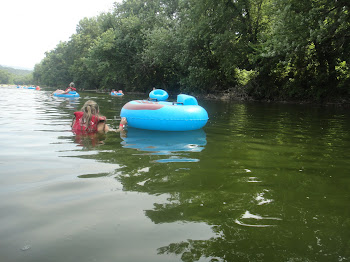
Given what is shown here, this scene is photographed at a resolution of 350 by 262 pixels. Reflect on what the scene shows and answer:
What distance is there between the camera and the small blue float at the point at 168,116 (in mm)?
6645

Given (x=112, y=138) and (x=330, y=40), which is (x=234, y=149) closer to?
(x=112, y=138)

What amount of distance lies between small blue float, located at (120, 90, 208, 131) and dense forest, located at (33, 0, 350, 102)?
7.28 meters

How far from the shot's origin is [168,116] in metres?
6.62

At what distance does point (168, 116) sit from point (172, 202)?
406 cm

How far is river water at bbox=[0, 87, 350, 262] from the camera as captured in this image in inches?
76.9

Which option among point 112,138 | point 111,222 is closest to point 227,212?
point 111,222

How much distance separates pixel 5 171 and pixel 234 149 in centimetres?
365

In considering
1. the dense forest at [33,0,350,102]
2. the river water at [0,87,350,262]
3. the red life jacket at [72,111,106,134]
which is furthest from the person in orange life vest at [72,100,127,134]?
the dense forest at [33,0,350,102]

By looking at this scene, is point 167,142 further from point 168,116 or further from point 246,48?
point 246,48

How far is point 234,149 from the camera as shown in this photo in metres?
5.02

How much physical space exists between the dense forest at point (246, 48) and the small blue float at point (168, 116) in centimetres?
728

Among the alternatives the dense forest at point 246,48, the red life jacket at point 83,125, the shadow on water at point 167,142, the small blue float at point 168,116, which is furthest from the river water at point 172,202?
the dense forest at point 246,48

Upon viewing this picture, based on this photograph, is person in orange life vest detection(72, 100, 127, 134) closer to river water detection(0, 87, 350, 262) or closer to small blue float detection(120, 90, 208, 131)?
river water detection(0, 87, 350, 262)

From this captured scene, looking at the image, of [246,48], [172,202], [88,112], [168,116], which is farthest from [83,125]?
[246,48]
